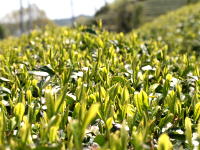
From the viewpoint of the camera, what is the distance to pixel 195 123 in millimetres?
1375

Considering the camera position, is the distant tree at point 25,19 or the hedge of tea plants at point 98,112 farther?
the distant tree at point 25,19

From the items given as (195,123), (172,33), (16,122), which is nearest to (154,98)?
(195,123)

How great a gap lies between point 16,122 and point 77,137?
39 centimetres

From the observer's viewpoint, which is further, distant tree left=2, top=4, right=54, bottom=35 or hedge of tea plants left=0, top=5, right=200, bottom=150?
distant tree left=2, top=4, right=54, bottom=35

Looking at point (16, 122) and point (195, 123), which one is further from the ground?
point (16, 122)

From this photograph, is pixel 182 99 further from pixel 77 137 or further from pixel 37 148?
pixel 37 148

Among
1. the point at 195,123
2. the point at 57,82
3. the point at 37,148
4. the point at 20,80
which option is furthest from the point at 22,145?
the point at 20,80

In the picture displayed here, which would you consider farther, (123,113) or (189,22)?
(189,22)

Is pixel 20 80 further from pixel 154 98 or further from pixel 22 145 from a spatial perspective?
pixel 22 145

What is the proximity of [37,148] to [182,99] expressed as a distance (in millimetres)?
1072

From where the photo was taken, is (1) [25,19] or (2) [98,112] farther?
(1) [25,19]

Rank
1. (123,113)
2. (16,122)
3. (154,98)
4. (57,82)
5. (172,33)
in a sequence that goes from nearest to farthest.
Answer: (16,122)
(123,113)
(154,98)
(57,82)
(172,33)

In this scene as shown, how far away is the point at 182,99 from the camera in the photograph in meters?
1.68

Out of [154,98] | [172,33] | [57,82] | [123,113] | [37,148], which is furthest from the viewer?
[172,33]
